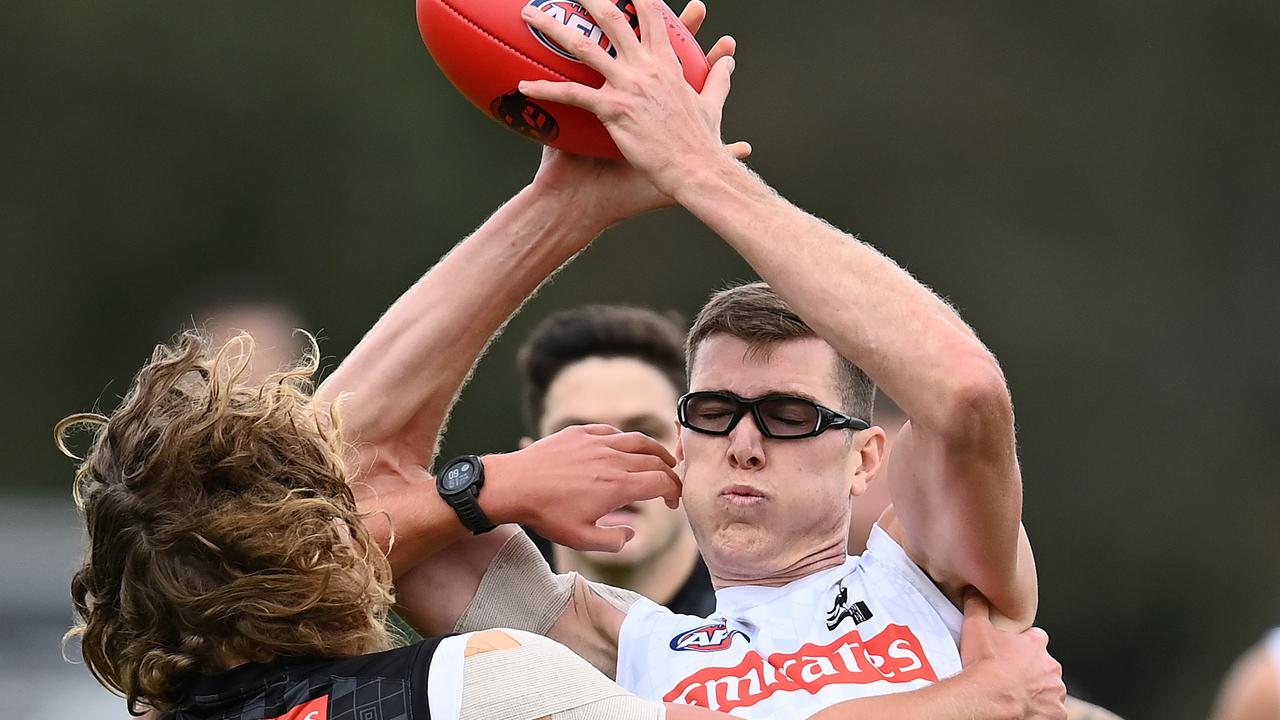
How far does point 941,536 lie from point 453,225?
10.2 meters

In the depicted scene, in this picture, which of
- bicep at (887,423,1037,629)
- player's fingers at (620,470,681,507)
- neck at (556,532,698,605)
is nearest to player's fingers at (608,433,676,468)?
player's fingers at (620,470,681,507)

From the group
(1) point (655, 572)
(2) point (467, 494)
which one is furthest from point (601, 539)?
(1) point (655, 572)

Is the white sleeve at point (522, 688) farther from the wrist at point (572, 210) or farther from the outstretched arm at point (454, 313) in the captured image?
the wrist at point (572, 210)

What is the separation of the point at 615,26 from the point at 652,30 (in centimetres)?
8

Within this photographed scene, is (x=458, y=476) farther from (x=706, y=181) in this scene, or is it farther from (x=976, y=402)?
(x=976, y=402)

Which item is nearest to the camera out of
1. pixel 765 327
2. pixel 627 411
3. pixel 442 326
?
pixel 765 327

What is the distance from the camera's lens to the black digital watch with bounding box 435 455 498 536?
3562 millimetres

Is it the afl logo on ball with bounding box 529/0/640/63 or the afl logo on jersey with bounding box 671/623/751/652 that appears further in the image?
the afl logo on jersey with bounding box 671/623/751/652

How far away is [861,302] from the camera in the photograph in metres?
3.02

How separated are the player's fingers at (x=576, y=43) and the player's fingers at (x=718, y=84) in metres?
0.22

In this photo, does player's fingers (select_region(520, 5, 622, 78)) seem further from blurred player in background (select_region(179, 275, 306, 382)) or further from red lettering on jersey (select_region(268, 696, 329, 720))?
blurred player in background (select_region(179, 275, 306, 382))

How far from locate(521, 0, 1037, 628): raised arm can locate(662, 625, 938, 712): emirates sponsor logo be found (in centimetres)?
20

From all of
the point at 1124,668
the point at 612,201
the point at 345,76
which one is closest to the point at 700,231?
the point at 345,76

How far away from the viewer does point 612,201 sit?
3.63 m
